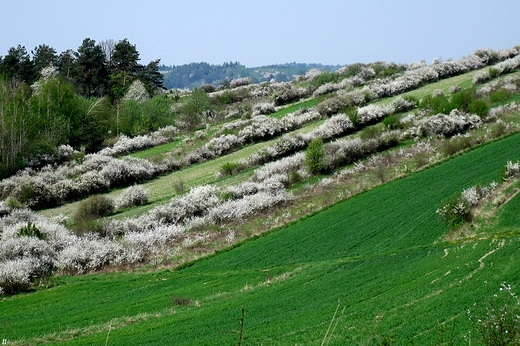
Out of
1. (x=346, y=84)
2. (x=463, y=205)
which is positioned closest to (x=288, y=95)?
(x=346, y=84)

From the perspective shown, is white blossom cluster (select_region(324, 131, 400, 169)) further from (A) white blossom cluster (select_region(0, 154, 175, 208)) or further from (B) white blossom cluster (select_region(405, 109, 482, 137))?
(A) white blossom cluster (select_region(0, 154, 175, 208))

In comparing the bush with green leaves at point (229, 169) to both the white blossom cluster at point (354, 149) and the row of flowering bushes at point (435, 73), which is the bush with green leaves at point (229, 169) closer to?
the white blossom cluster at point (354, 149)

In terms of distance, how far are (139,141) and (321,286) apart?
41.9m

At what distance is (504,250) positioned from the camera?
1581 cm

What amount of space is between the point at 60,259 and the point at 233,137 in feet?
91.9

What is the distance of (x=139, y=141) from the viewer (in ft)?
182

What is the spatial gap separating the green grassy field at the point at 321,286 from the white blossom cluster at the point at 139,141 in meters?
30.8

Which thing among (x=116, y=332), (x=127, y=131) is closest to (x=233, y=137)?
(x=127, y=131)

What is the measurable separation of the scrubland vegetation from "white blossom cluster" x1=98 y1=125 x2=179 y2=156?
2.86 ft

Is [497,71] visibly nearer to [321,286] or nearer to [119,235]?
[119,235]

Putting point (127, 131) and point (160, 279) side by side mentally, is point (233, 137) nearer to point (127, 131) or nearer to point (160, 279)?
point (127, 131)

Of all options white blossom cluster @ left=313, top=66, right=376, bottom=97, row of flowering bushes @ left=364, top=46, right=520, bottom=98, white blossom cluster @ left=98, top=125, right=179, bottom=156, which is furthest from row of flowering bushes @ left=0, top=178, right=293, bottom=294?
white blossom cluster @ left=313, top=66, right=376, bottom=97

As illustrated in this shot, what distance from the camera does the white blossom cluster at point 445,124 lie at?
36219 mm

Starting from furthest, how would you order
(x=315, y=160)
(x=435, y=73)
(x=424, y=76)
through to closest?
(x=435, y=73) < (x=424, y=76) < (x=315, y=160)
